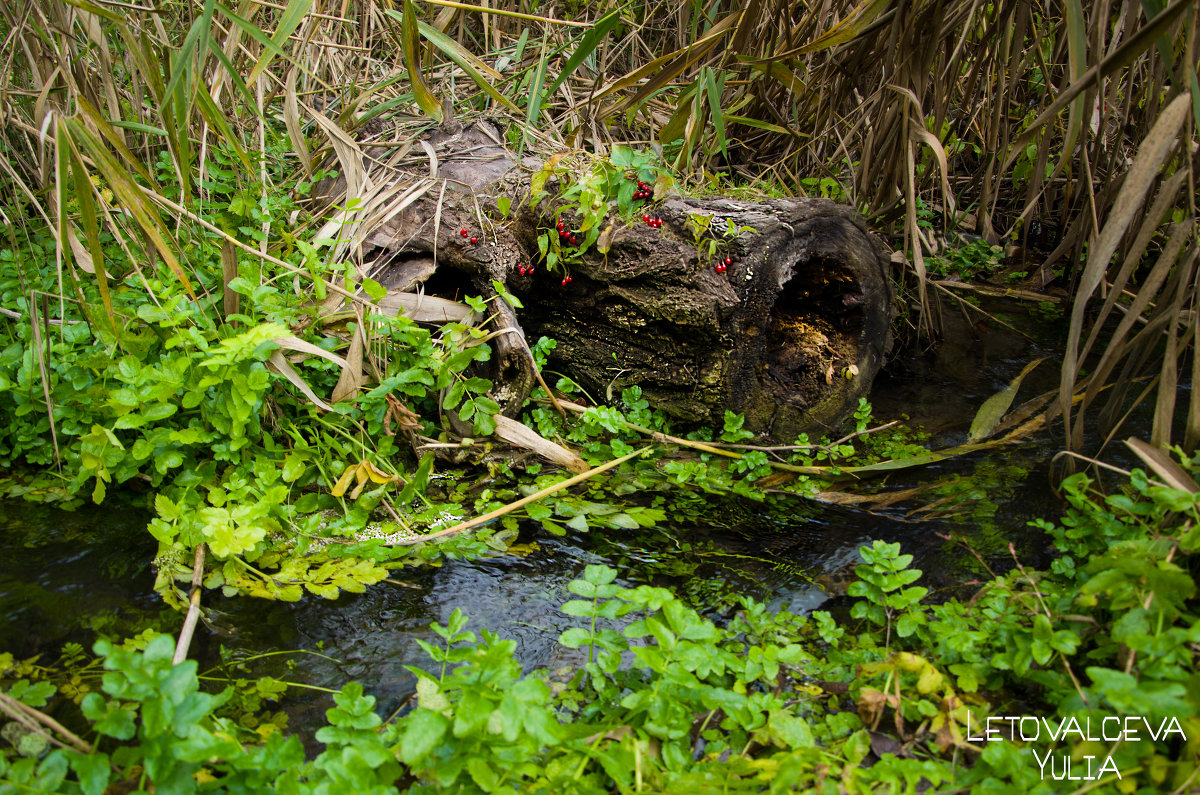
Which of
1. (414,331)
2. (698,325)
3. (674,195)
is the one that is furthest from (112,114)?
(698,325)

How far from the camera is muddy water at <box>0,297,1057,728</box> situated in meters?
1.61

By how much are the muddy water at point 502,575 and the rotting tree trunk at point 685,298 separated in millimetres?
440

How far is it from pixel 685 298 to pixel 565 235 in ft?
1.59

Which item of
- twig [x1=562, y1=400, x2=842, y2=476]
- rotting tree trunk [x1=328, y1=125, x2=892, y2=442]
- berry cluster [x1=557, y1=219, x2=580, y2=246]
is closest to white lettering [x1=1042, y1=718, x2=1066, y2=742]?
twig [x1=562, y1=400, x2=842, y2=476]

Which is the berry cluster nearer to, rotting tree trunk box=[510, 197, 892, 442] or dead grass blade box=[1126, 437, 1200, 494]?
rotting tree trunk box=[510, 197, 892, 442]

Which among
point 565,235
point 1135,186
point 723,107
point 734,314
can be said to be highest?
point 1135,186

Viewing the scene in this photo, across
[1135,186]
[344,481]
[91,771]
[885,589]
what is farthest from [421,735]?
[1135,186]

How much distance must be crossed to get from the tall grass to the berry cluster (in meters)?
0.36

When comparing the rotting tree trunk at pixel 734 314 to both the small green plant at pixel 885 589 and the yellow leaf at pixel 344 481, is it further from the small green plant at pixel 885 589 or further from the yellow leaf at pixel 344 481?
the small green plant at pixel 885 589

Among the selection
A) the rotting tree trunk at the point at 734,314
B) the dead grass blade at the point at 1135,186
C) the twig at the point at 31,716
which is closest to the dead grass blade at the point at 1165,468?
the dead grass blade at the point at 1135,186

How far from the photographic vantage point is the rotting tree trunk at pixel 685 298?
2465mm

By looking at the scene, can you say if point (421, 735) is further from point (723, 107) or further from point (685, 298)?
point (723, 107)

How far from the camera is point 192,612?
1.58m

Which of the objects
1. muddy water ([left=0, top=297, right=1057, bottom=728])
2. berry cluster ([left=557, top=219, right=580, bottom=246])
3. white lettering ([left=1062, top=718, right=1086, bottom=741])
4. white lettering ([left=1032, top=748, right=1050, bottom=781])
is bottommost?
muddy water ([left=0, top=297, right=1057, bottom=728])
